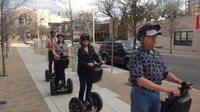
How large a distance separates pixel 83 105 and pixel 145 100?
5.61 feet

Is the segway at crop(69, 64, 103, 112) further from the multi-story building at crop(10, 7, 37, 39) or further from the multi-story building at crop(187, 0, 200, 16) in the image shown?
the multi-story building at crop(187, 0, 200, 16)

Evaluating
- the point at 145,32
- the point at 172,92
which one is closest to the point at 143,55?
the point at 145,32

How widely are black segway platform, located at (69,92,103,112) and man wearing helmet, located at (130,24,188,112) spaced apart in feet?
5.14

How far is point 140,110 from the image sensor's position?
2213mm

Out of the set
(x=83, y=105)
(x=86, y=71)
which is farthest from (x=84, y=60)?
(x=83, y=105)

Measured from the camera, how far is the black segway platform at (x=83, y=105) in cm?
358

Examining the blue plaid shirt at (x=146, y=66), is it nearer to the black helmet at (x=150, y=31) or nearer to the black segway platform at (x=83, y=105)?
the black helmet at (x=150, y=31)

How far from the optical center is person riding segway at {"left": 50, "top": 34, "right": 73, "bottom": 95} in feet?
16.2

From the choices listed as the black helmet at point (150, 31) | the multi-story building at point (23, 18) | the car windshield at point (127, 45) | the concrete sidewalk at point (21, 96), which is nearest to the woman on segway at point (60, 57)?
the concrete sidewalk at point (21, 96)

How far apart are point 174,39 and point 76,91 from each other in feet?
72.9

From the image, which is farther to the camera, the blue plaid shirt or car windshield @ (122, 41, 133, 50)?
car windshield @ (122, 41, 133, 50)

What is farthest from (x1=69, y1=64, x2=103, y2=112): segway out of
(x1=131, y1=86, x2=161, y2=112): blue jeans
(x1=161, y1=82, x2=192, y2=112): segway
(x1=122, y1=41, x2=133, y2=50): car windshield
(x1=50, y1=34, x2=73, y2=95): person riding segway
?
(x1=122, y1=41, x2=133, y2=50): car windshield

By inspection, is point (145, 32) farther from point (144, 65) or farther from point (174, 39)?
point (174, 39)

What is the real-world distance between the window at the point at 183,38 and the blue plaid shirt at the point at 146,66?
22933 millimetres
